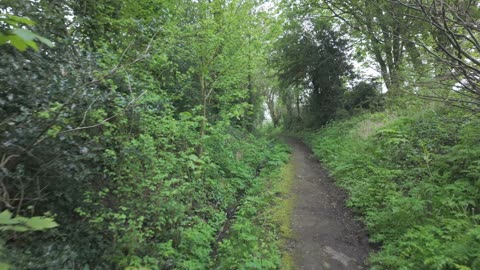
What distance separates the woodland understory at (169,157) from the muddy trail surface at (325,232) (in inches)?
9.6

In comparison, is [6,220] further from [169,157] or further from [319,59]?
[319,59]

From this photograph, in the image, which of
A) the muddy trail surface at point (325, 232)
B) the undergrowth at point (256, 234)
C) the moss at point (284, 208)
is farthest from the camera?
the moss at point (284, 208)

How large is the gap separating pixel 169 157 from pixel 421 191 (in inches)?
177

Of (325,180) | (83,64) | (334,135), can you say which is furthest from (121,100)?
(334,135)

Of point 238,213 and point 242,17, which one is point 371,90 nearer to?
point 242,17

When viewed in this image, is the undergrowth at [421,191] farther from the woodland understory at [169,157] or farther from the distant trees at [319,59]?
the distant trees at [319,59]

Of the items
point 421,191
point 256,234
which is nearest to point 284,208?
point 256,234

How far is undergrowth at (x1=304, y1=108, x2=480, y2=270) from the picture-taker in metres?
3.45

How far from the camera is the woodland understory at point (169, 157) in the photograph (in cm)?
304

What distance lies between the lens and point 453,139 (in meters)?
6.19

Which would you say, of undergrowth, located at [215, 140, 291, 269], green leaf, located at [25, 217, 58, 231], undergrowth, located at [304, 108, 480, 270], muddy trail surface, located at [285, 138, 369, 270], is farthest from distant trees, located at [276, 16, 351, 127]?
green leaf, located at [25, 217, 58, 231]

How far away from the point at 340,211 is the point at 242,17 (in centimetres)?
552

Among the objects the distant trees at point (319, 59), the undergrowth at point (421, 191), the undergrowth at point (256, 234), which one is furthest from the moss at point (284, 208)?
the distant trees at point (319, 59)

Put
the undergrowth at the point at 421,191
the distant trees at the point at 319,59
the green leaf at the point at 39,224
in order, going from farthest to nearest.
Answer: the distant trees at the point at 319,59 < the undergrowth at the point at 421,191 < the green leaf at the point at 39,224
